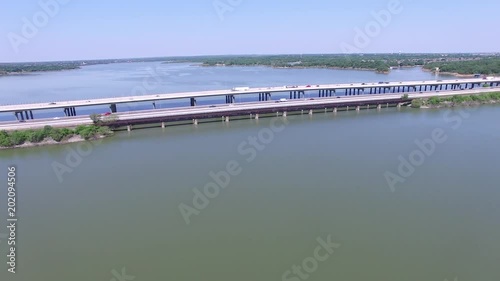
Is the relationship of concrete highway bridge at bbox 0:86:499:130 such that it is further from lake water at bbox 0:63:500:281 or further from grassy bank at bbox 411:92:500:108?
lake water at bbox 0:63:500:281

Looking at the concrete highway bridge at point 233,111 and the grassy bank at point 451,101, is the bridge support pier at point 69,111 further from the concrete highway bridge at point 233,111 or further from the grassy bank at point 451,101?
the grassy bank at point 451,101

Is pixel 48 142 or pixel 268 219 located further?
pixel 48 142

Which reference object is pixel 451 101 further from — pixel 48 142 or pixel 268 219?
pixel 48 142

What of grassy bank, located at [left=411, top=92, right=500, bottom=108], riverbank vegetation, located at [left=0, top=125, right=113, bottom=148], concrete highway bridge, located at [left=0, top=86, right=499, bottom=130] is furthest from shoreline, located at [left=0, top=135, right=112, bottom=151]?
grassy bank, located at [left=411, top=92, right=500, bottom=108]

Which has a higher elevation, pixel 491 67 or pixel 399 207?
pixel 491 67

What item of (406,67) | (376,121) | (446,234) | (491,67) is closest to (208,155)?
(446,234)

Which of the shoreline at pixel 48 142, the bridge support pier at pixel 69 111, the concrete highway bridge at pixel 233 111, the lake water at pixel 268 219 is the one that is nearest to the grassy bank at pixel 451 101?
the concrete highway bridge at pixel 233 111

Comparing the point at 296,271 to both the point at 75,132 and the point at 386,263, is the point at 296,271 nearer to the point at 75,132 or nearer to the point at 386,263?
the point at 386,263

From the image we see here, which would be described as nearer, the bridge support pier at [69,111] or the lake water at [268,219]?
the lake water at [268,219]

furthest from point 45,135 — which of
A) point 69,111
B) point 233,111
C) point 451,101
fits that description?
point 451,101
